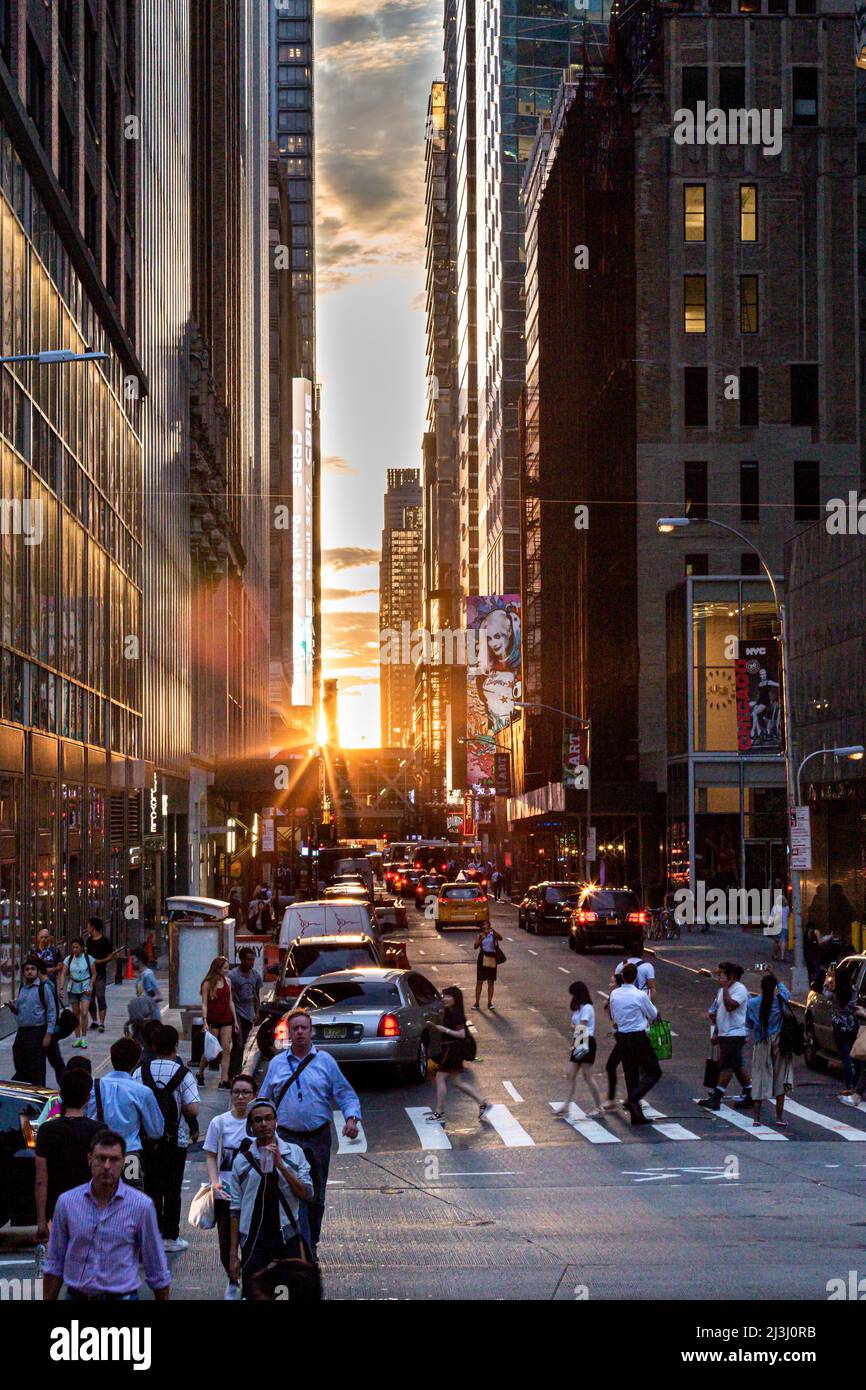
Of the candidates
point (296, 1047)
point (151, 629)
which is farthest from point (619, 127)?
point (296, 1047)

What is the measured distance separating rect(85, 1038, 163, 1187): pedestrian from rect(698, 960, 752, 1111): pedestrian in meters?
9.32

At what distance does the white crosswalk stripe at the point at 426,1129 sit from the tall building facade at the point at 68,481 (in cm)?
1057

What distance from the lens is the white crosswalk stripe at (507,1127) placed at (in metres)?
18.3

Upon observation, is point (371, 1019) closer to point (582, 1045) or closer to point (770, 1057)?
point (582, 1045)

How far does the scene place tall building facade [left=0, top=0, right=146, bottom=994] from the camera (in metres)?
30.0

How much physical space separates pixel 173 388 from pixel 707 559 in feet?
85.5

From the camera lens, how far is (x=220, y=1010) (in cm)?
2239

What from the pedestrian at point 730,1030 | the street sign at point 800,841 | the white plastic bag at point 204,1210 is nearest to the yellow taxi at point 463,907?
the street sign at point 800,841

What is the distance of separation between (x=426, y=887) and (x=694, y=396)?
96.7ft

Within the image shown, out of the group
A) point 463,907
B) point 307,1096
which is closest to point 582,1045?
point 307,1096
